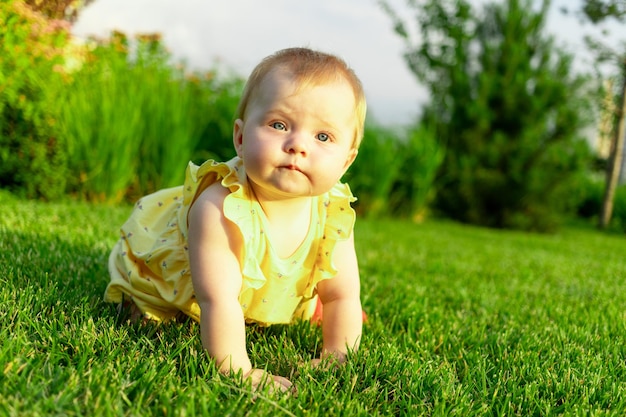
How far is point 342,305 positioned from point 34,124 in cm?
417

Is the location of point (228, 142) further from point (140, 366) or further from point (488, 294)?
point (140, 366)

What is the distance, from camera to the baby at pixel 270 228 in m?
1.74

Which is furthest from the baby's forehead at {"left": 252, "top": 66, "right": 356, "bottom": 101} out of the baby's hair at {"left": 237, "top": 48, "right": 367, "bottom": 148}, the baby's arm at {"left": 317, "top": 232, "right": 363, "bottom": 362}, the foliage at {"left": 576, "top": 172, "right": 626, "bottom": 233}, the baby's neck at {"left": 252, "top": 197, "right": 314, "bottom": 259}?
the foliage at {"left": 576, "top": 172, "right": 626, "bottom": 233}

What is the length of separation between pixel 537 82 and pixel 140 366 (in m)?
10.9

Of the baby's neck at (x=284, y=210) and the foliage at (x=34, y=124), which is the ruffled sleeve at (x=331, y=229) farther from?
the foliage at (x=34, y=124)

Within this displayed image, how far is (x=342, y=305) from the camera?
6.70 ft

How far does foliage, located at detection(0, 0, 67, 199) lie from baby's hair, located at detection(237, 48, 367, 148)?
3144 mm

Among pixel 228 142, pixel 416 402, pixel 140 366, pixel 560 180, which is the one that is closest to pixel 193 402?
pixel 140 366

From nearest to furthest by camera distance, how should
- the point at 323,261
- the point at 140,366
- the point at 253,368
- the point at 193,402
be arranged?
the point at 193,402, the point at 140,366, the point at 253,368, the point at 323,261

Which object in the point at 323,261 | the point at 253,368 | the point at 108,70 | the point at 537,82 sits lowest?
the point at 253,368

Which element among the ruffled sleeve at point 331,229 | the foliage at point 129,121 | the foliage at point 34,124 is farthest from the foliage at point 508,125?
the ruffled sleeve at point 331,229

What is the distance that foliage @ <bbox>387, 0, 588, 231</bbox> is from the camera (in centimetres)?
1067

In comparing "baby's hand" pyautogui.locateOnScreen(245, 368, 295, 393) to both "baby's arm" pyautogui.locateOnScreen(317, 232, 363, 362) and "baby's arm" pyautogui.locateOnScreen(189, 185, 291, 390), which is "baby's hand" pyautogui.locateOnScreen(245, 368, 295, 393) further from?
"baby's arm" pyautogui.locateOnScreen(317, 232, 363, 362)

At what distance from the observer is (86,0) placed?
14.1 ft
